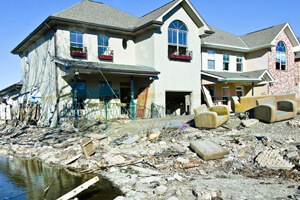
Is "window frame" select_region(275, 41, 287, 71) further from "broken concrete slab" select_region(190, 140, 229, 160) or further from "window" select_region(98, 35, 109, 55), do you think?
"broken concrete slab" select_region(190, 140, 229, 160)

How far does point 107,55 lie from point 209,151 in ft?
36.4

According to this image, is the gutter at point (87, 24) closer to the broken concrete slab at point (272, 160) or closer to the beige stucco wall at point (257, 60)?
the beige stucco wall at point (257, 60)

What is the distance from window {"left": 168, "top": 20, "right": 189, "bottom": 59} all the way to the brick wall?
29.1ft

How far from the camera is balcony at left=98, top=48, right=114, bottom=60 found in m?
16.1

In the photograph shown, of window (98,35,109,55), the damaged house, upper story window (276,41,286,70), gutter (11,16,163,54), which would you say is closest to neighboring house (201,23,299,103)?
upper story window (276,41,286,70)

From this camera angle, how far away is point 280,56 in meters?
22.6

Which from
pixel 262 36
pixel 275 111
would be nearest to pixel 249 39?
pixel 262 36

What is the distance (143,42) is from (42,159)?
10.8m

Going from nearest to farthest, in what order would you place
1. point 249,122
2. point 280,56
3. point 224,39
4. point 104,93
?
point 249,122
point 104,93
point 224,39
point 280,56

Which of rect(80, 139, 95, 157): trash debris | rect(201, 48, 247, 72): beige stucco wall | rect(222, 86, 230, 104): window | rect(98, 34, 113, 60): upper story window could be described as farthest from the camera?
rect(222, 86, 230, 104): window

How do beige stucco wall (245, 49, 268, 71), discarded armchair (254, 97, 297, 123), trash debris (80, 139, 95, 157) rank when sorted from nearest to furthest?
1. trash debris (80, 139, 95, 157)
2. discarded armchair (254, 97, 297, 123)
3. beige stucco wall (245, 49, 268, 71)

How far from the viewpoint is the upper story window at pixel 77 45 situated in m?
15.2

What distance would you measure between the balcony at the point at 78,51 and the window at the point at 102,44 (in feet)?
3.72

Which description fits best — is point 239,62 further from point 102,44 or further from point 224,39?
point 102,44
